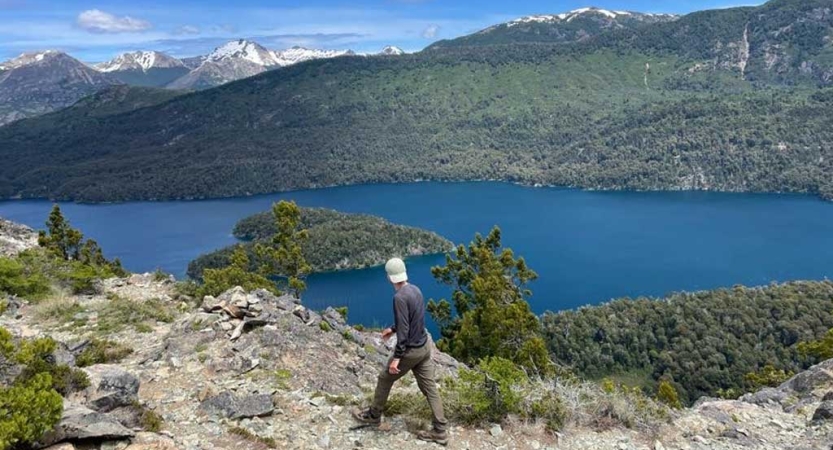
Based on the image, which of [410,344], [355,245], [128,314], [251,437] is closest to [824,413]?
[410,344]

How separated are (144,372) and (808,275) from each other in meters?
131

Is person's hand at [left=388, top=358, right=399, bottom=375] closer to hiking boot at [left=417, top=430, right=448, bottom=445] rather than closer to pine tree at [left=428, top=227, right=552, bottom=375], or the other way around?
hiking boot at [left=417, top=430, right=448, bottom=445]

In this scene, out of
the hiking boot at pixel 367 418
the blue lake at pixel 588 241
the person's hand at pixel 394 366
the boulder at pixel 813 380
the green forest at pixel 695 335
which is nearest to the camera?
the person's hand at pixel 394 366

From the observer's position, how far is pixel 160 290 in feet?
72.2

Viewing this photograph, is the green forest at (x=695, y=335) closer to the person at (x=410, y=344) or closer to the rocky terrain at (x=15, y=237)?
the rocky terrain at (x=15, y=237)

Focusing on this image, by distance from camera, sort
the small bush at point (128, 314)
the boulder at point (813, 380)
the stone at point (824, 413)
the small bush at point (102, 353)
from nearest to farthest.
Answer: the stone at point (824, 413) → the small bush at point (102, 353) → the boulder at point (813, 380) → the small bush at point (128, 314)

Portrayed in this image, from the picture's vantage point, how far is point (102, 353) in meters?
14.0

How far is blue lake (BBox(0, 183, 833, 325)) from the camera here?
110 metres

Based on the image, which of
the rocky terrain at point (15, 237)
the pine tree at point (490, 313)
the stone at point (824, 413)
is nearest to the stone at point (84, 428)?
the stone at point (824, 413)

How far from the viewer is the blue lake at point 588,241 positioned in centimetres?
11050

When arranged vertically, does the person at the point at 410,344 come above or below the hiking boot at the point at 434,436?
above

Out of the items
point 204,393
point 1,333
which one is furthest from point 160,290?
point 1,333

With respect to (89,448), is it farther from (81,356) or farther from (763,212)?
(763,212)

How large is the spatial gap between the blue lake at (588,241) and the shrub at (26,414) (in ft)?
222
